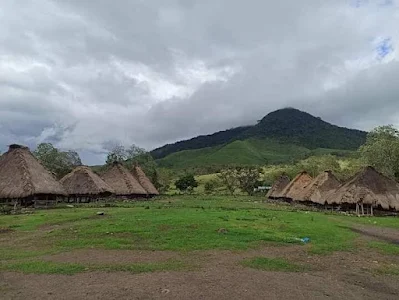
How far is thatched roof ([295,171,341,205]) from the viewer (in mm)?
48188

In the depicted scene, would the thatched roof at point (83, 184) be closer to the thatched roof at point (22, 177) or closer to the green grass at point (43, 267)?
the thatched roof at point (22, 177)

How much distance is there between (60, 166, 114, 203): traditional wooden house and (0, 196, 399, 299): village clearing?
25859 millimetres

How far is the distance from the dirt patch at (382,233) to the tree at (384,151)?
27.9 m

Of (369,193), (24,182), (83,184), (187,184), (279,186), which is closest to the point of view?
(24,182)

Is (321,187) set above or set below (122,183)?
below

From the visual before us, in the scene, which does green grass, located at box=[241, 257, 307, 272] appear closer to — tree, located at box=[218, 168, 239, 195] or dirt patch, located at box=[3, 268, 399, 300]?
dirt patch, located at box=[3, 268, 399, 300]

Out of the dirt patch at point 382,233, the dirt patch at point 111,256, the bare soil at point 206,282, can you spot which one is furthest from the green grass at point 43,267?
the dirt patch at point 382,233

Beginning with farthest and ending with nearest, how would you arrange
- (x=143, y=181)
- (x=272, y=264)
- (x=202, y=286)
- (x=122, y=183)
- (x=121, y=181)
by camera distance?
(x=143, y=181) → (x=121, y=181) → (x=122, y=183) → (x=272, y=264) → (x=202, y=286)

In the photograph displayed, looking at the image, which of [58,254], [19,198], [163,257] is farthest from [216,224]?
[19,198]

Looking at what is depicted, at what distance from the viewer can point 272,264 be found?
44.3ft

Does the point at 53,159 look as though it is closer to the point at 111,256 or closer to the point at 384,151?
the point at 384,151

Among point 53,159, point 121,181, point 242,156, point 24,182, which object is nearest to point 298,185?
point 121,181

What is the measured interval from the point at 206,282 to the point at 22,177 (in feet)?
101

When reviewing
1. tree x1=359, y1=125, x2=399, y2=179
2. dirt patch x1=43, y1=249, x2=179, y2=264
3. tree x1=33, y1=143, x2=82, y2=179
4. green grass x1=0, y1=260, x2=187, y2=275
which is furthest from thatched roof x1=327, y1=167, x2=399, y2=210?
tree x1=33, y1=143, x2=82, y2=179
